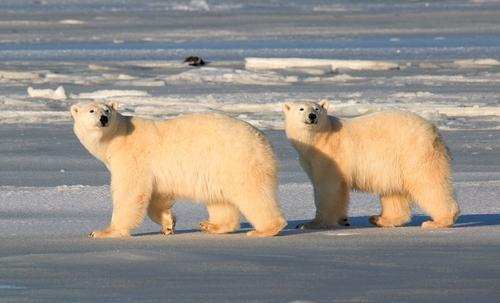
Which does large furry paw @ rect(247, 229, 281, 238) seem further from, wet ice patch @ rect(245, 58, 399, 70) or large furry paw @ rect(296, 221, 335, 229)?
wet ice patch @ rect(245, 58, 399, 70)

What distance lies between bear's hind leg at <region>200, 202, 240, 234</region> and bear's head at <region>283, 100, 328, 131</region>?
651mm

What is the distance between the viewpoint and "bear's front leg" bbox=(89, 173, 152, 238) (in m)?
6.45

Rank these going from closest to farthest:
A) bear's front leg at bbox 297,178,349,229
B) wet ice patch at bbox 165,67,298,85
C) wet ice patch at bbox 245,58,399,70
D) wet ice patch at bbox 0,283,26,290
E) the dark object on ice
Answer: wet ice patch at bbox 0,283,26,290, bear's front leg at bbox 297,178,349,229, wet ice patch at bbox 165,67,298,85, wet ice patch at bbox 245,58,399,70, the dark object on ice

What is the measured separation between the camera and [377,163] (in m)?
6.77

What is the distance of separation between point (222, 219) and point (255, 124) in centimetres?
557

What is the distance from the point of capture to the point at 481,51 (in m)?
22.1

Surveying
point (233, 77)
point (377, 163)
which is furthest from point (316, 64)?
point (377, 163)

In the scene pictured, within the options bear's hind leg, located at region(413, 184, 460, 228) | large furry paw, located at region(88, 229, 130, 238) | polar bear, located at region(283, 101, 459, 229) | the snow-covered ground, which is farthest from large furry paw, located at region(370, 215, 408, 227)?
large furry paw, located at region(88, 229, 130, 238)

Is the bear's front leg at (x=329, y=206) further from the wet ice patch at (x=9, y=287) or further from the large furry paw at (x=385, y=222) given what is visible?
the wet ice patch at (x=9, y=287)

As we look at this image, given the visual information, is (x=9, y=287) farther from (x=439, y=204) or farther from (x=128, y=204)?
(x=439, y=204)

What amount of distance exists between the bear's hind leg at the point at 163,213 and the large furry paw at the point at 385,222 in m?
1.11

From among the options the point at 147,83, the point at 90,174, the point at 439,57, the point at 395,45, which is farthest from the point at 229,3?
the point at 90,174

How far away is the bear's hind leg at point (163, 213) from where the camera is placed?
6.61m

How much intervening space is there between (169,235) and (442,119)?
21.0 ft
